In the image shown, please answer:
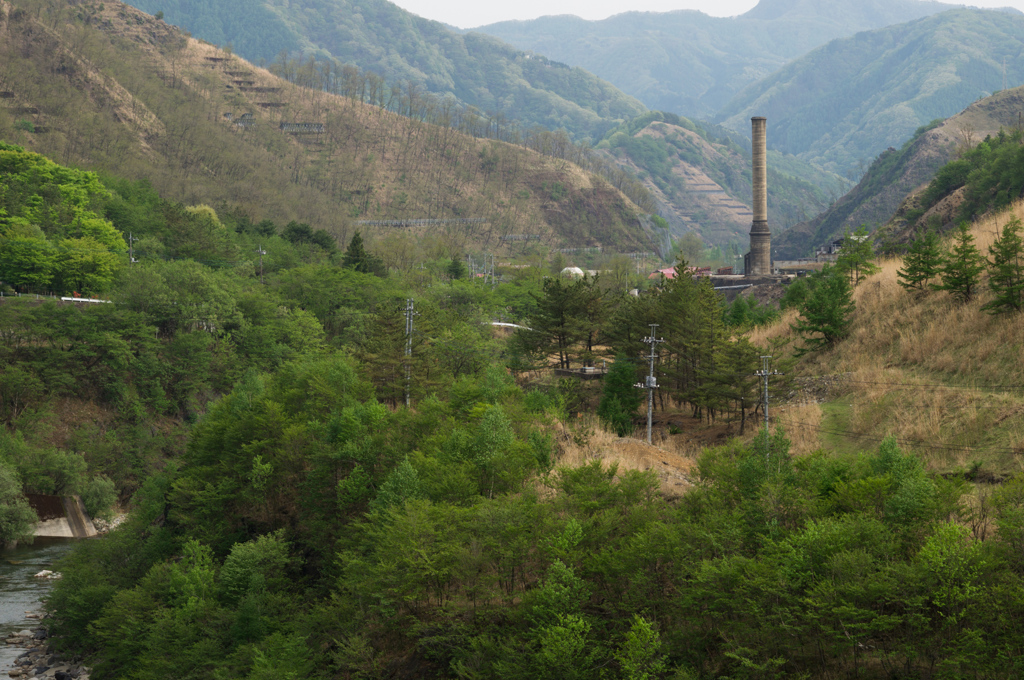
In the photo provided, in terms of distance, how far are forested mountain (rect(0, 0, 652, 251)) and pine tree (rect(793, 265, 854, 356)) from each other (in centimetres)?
9119

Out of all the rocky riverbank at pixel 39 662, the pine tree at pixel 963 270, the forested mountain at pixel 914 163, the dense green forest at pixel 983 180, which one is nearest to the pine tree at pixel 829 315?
the pine tree at pixel 963 270

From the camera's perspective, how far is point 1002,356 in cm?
3259

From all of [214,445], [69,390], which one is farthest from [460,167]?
[214,445]

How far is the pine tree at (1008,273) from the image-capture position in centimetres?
3322

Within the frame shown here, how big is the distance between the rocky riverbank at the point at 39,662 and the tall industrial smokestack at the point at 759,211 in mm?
82376

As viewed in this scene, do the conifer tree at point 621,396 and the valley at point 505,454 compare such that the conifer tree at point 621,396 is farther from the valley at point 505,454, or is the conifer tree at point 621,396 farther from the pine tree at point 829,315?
the pine tree at point 829,315

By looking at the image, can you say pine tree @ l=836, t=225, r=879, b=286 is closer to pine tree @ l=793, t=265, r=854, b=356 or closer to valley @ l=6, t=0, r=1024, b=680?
valley @ l=6, t=0, r=1024, b=680

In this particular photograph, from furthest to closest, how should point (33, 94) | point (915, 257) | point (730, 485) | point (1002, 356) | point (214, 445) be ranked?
point (33, 94) → point (214, 445) → point (915, 257) → point (1002, 356) → point (730, 485)

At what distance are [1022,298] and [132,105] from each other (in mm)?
131081

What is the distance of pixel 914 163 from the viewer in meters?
173

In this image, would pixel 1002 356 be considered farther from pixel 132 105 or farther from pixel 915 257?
pixel 132 105

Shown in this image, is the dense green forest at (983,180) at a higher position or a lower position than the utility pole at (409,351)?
higher

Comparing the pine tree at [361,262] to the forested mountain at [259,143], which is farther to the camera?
the forested mountain at [259,143]

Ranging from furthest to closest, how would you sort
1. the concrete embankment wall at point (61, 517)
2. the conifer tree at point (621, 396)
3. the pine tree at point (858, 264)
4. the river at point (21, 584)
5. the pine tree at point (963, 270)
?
the concrete embankment wall at point (61, 517), the pine tree at point (858, 264), the river at point (21, 584), the conifer tree at point (621, 396), the pine tree at point (963, 270)
